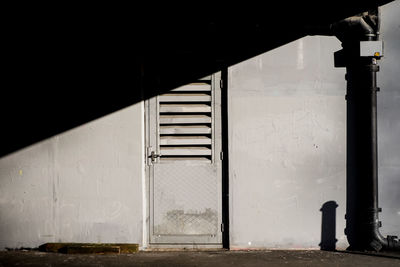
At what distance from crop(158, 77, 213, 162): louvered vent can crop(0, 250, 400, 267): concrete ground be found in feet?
4.66

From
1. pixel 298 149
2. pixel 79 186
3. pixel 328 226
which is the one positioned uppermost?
pixel 298 149

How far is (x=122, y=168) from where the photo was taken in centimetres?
589

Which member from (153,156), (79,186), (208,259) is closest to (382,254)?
(208,259)

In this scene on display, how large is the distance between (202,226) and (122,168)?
58.9 inches

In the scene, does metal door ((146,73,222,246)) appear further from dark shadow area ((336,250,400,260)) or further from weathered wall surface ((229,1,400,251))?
dark shadow area ((336,250,400,260))

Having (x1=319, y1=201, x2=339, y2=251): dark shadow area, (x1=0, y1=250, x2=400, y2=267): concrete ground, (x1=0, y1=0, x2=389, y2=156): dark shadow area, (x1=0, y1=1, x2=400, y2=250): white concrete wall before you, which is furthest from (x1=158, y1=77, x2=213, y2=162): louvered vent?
(x1=319, y1=201, x2=339, y2=251): dark shadow area

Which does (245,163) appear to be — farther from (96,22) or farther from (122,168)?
(96,22)

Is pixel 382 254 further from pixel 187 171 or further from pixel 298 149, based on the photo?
pixel 187 171

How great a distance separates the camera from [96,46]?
5.89 metres

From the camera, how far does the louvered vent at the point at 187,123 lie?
5988 mm

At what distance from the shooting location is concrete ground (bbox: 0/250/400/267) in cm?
527

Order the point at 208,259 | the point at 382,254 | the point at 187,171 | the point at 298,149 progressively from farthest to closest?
the point at 187,171 < the point at 298,149 < the point at 382,254 < the point at 208,259

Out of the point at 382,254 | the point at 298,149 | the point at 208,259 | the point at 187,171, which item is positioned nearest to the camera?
the point at 208,259

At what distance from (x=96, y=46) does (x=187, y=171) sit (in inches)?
91.4
